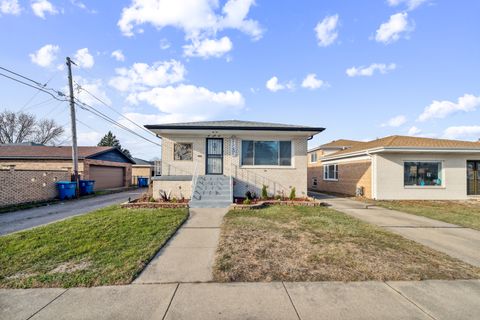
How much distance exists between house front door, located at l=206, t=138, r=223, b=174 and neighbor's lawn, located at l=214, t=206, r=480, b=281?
17.1ft

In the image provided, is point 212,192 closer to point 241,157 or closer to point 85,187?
point 241,157

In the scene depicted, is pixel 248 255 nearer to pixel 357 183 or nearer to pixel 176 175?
pixel 176 175

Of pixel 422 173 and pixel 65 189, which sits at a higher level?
pixel 422 173

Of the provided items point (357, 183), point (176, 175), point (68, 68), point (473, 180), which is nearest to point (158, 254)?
point (176, 175)

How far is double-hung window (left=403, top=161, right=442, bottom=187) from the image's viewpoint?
12891mm

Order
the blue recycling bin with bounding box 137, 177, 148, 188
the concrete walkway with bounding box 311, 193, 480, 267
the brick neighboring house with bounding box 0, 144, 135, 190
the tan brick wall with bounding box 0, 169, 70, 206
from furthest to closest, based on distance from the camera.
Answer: the blue recycling bin with bounding box 137, 177, 148, 188, the brick neighboring house with bounding box 0, 144, 135, 190, the tan brick wall with bounding box 0, 169, 70, 206, the concrete walkway with bounding box 311, 193, 480, 267

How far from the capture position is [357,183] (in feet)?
47.7

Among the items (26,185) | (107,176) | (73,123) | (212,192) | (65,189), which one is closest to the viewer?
(212,192)

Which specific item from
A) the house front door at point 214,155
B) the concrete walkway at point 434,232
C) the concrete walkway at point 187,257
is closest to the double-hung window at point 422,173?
the concrete walkway at point 434,232

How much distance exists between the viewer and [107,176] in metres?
20.8

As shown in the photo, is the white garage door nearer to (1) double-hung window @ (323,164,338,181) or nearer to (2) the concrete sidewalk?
(2) the concrete sidewalk

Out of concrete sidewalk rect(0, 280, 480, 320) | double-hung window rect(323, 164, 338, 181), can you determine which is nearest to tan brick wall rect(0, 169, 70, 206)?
concrete sidewalk rect(0, 280, 480, 320)

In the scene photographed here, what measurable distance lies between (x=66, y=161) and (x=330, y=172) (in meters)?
21.2

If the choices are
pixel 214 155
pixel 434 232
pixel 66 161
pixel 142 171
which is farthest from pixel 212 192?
pixel 142 171
